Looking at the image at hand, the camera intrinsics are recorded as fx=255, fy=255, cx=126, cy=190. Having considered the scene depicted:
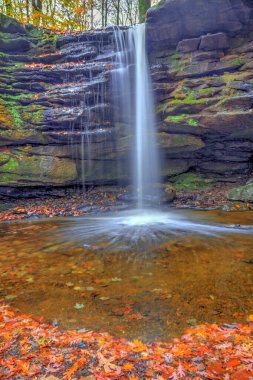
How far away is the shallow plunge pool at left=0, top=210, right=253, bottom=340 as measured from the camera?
9.14 ft

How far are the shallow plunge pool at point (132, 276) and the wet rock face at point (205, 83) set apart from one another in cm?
452

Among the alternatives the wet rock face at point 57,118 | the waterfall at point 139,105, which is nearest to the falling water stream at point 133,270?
the wet rock face at point 57,118

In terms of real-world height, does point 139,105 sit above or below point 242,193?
above

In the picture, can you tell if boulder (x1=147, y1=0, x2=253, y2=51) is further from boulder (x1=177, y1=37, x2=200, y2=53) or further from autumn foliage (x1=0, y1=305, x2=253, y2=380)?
autumn foliage (x1=0, y1=305, x2=253, y2=380)

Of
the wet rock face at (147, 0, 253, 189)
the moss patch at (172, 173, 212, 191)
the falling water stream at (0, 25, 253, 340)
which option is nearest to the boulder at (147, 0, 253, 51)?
the wet rock face at (147, 0, 253, 189)

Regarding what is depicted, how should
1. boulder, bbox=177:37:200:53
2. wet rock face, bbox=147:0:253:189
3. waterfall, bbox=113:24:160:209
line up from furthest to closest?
waterfall, bbox=113:24:160:209 → boulder, bbox=177:37:200:53 → wet rock face, bbox=147:0:253:189

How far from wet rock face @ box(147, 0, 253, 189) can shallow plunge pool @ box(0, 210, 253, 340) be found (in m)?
4.52

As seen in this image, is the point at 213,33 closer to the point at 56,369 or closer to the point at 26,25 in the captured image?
the point at 26,25

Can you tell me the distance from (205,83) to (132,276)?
9.22 metres

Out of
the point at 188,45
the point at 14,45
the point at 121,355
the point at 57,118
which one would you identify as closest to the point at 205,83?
the point at 188,45

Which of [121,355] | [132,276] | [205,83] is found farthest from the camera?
[205,83]

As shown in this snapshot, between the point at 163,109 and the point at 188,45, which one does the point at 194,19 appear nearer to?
the point at 188,45

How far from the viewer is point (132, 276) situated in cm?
387

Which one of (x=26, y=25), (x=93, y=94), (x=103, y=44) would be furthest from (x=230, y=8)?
(x=26, y=25)
